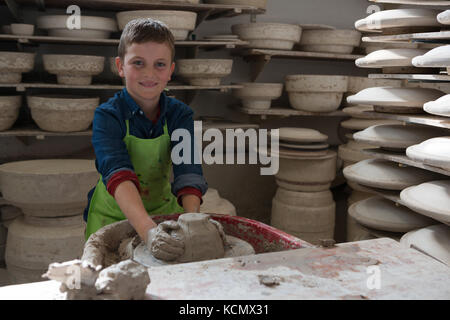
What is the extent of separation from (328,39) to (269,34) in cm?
52

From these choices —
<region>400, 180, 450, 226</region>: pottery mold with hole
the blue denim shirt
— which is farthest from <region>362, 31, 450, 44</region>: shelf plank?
the blue denim shirt

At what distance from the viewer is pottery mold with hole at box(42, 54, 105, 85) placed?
276cm

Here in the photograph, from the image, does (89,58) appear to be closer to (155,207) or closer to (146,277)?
(155,207)

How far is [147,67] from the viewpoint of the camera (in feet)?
5.22

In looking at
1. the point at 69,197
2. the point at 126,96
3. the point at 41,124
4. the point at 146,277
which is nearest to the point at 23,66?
the point at 41,124

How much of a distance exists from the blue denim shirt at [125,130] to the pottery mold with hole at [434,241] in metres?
0.98

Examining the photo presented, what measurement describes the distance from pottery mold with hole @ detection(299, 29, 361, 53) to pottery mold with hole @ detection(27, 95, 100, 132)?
67.2 inches

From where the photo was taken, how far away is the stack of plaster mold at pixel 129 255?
0.91 m

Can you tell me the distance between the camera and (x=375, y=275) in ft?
3.52

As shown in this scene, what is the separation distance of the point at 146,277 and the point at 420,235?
4.96 feet

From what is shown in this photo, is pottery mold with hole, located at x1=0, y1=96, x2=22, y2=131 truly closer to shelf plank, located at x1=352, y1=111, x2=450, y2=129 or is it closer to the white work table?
the white work table

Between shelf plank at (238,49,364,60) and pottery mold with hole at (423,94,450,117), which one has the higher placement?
shelf plank at (238,49,364,60)

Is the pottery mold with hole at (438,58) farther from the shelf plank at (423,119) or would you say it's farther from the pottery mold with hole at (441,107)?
the shelf plank at (423,119)

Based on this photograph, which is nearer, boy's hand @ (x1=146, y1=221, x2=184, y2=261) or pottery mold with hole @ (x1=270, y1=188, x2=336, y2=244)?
boy's hand @ (x1=146, y1=221, x2=184, y2=261)
